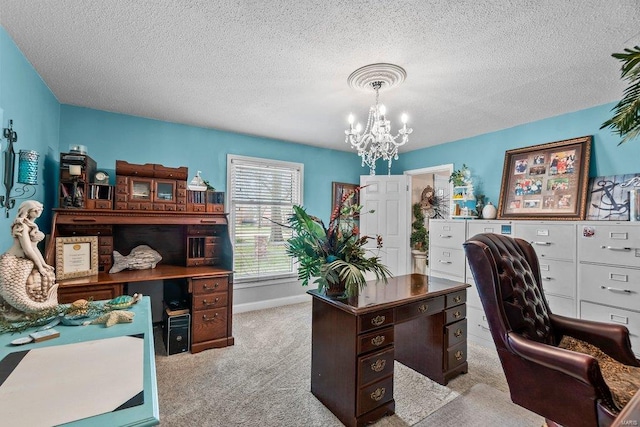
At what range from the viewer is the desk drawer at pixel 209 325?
2844 mm

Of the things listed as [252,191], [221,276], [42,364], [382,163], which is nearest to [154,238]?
[221,276]

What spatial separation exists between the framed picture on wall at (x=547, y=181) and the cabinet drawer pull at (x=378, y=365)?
254 cm

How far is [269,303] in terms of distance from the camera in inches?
165

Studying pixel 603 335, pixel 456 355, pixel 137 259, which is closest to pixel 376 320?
pixel 456 355

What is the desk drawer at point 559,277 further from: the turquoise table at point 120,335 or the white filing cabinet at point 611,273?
the turquoise table at point 120,335

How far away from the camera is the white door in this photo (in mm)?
4516

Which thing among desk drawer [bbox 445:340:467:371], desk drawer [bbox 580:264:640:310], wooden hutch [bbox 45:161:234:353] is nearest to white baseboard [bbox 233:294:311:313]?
wooden hutch [bbox 45:161:234:353]

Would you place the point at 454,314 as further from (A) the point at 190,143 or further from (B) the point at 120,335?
(A) the point at 190,143

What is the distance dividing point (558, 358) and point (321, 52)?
219cm

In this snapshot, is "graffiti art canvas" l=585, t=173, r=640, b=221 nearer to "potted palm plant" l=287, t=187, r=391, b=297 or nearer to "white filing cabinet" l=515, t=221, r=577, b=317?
"white filing cabinet" l=515, t=221, r=577, b=317

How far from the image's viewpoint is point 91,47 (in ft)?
6.54

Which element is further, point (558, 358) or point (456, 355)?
point (456, 355)

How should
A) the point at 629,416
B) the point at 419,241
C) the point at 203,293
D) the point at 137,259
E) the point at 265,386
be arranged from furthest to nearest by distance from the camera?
the point at 419,241 < the point at 137,259 < the point at 203,293 < the point at 265,386 < the point at 629,416

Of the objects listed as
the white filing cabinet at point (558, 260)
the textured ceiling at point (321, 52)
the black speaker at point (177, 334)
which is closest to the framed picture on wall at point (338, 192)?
the textured ceiling at point (321, 52)
